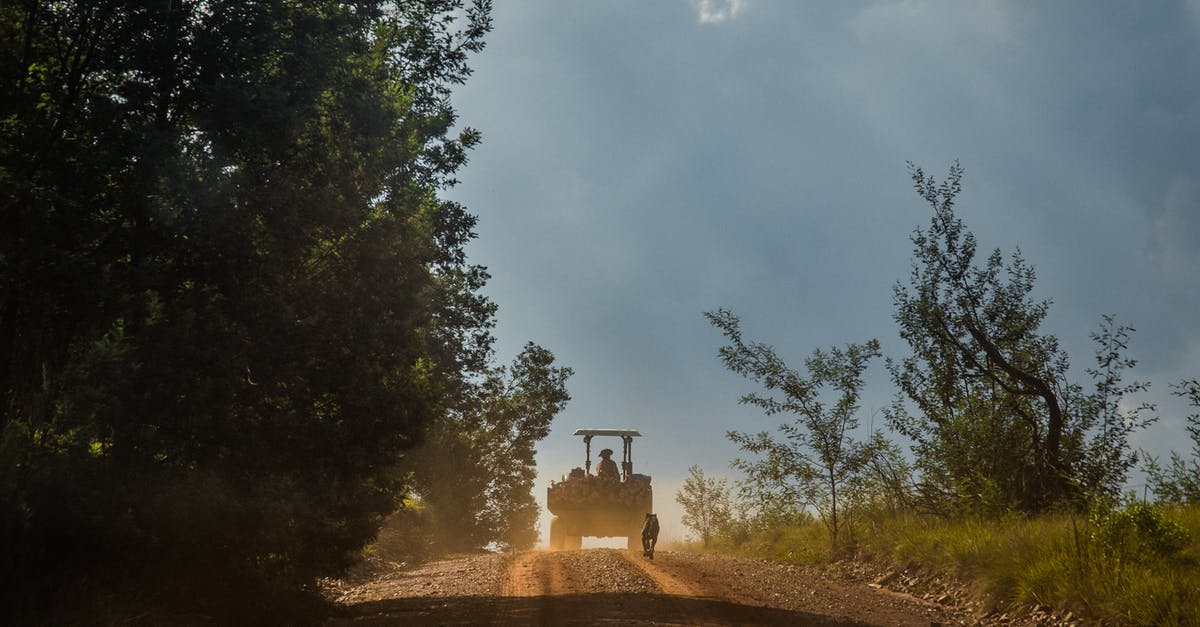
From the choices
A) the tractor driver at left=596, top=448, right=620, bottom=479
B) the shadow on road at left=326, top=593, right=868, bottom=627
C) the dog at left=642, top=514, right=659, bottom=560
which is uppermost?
the tractor driver at left=596, top=448, right=620, bottom=479

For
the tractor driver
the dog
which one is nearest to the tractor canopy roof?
the tractor driver

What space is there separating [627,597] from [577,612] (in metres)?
1.55

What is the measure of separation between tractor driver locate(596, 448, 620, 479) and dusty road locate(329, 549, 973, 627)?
1242 cm

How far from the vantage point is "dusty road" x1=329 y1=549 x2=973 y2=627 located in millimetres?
10734

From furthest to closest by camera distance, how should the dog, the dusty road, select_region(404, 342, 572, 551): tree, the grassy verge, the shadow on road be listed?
select_region(404, 342, 572, 551): tree → the dog → the dusty road → the shadow on road → the grassy verge

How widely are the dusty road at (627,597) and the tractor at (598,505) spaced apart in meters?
12.1

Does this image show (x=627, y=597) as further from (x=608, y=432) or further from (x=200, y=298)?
(x=608, y=432)

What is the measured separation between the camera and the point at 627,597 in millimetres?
12344

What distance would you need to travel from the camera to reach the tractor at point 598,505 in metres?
30.0

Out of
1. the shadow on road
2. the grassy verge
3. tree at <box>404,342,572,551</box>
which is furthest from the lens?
tree at <box>404,342,572,551</box>

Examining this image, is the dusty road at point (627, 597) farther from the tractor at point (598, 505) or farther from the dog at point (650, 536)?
the tractor at point (598, 505)

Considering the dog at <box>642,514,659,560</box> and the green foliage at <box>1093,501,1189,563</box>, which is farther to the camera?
the dog at <box>642,514,659,560</box>

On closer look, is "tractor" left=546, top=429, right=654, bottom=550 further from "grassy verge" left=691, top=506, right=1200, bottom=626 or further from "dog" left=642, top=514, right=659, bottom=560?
"grassy verge" left=691, top=506, right=1200, bottom=626

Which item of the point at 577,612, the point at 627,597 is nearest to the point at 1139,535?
the point at 627,597
